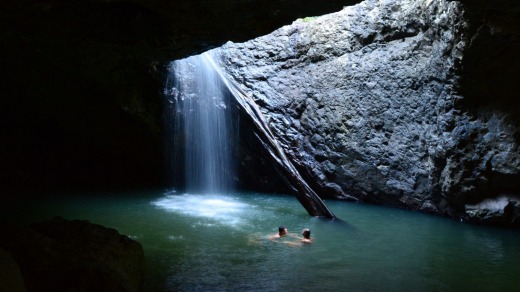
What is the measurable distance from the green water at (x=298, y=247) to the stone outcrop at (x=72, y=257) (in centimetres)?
53

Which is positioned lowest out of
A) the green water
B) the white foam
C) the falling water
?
the green water

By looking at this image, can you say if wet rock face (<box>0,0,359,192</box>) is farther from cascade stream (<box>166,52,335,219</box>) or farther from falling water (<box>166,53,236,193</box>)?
cascade stream (<box>166,52,335,219</box>)

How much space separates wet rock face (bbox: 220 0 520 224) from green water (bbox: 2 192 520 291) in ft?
2.90

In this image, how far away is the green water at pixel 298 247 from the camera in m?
5.24

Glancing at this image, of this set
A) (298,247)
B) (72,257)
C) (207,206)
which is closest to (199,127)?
(207,206)

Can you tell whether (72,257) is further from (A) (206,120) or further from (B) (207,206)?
(A) (206,120)

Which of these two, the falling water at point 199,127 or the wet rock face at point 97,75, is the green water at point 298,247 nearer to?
the falling water at point 199,127

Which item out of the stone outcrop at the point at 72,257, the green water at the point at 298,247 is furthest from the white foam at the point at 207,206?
the stone outcrop at the point at 72,257

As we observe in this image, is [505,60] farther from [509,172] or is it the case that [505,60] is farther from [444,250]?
[444,250]

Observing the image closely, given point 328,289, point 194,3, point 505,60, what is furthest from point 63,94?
point 505,60

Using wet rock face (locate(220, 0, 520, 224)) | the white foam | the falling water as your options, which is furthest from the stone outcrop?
the falling water

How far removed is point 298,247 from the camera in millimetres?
6754

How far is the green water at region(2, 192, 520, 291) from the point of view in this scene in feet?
17.2

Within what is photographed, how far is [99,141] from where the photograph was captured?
13.2 meters
